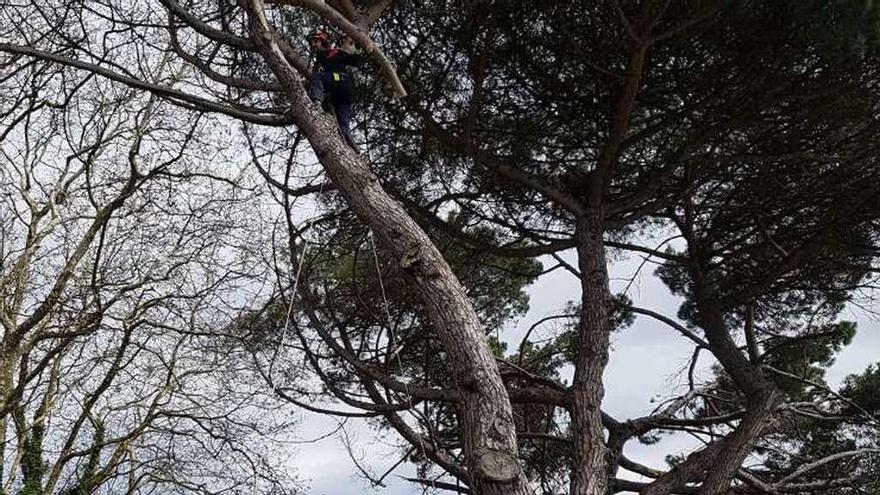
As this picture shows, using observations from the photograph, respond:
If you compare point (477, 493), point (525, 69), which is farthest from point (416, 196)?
point (477, 493)

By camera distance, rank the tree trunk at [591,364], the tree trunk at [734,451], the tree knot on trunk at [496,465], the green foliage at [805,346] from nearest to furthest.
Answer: the tree knot on trunk at [496,465], the tree trunk at [591,364], the tree trunk at [734,451], the green foliage at [805,346]

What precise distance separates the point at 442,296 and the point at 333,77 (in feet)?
5.37

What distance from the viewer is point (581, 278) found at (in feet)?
18.1

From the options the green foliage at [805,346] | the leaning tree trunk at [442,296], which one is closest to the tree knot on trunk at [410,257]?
the leaning tree trunk at [442,296]

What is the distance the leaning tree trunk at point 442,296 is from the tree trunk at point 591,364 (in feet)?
5.41

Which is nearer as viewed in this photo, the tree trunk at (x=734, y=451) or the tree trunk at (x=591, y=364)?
the tree trunk at (x=591, y=364)

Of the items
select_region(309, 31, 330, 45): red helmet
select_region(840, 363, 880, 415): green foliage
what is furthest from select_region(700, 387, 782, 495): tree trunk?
select_region(309, 31, 330, 45): red helmet

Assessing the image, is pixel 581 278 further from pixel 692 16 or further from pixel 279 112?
pixel 279 112

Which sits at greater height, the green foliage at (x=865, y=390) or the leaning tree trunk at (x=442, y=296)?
the green foliage at (x=865, y=390)

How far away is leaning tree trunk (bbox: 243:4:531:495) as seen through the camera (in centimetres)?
303

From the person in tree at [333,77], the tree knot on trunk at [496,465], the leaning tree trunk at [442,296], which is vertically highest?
the person in tree at [333,77]

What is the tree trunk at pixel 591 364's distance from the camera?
4.73m

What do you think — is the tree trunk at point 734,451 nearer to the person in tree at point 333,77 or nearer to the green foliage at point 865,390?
the green foliage at point 865,390

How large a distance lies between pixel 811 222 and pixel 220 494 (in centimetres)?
583
